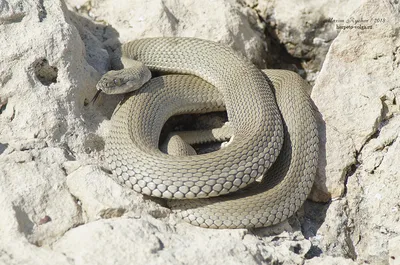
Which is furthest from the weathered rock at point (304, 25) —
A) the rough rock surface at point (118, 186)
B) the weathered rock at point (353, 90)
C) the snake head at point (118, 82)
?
the snake head at point (118, 82)

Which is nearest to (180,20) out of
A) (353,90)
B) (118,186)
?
(353,90)

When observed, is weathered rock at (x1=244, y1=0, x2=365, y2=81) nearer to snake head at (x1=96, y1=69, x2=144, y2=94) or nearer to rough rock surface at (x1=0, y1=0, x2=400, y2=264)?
rough rock surface at (x1=0, y1=0, x2=400, y2=264)

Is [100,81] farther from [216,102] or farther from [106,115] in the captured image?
[216,102]

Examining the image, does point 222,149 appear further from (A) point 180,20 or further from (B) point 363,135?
(A) point 180,20

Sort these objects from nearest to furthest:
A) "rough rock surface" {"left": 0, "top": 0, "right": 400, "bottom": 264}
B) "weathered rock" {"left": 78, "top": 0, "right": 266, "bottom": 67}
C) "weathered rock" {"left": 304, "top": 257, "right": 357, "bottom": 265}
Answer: "rough rock surface" {"left": 0, "top": 0, "right": 400, "bottom": 264} < "weathered rock" {"left": 304, "top": 257, "right": 357, "bottom": 265} < "weathered rock" {"left": 78, "top": 0, "right": 266, "bottom": 67}

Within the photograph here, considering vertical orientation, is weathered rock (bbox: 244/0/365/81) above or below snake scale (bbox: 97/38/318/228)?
above

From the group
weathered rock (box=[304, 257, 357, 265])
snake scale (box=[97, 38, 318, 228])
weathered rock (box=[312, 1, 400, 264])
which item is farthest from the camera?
weathered rock (box=[312, 1, 400, 264])

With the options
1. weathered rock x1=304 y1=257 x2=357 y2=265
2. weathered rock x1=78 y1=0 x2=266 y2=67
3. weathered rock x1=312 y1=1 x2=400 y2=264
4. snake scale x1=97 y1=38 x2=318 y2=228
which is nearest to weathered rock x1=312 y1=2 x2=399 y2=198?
weathered rock x1=312 y1=1 x2=400 y2=264

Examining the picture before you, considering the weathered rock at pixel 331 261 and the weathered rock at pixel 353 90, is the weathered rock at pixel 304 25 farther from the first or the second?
the weathered rock at pixel 331 261
